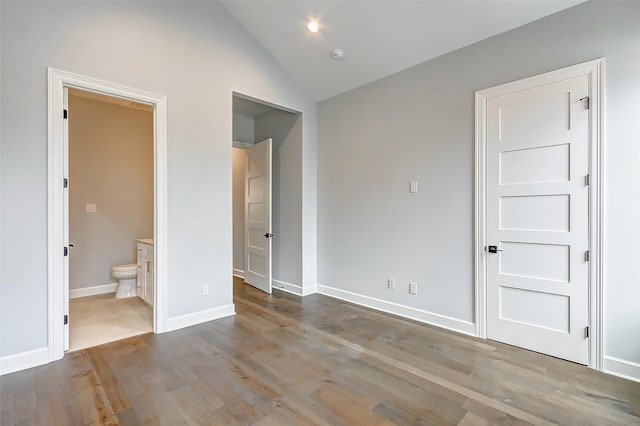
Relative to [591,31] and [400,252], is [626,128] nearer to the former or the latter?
[591,31]

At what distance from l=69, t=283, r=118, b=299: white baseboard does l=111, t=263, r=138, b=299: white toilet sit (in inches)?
12.8

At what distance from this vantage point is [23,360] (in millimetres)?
2457

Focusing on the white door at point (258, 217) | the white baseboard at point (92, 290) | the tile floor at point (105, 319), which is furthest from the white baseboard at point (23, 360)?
the white door at point (258, 217)

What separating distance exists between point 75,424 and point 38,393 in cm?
57

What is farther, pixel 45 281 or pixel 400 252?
pixel 400 252

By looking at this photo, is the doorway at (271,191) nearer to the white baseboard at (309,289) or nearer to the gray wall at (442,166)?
the white baseboard at (309,289)

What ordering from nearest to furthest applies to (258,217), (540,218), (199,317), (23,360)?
(23,360) → (540,218) → (199,317) → (258,217)

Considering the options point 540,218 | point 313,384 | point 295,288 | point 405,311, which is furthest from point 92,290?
point 540,218

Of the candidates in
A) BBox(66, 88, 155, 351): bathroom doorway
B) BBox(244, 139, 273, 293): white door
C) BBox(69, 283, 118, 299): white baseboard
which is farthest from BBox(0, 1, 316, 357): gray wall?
BBox(69, 283, 118, 299): white baseboard

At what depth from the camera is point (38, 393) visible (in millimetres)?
2135

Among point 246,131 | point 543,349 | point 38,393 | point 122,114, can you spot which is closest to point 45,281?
point 38,393

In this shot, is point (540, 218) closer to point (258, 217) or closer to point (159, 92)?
point (258, 217)

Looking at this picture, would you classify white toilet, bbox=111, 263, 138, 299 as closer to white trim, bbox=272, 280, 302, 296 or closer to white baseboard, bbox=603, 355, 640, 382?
white trim, bbox=272, 280, 302, 296

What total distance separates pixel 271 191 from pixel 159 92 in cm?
201
